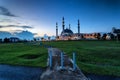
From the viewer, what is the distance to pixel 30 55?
4869cm

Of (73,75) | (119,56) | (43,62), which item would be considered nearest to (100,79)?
(73,75)

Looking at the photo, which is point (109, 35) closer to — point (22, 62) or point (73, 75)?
point (22, 62)

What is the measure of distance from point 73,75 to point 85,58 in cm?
2158

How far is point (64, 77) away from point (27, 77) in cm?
846

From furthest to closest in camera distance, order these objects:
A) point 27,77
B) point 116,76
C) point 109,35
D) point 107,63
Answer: point 109,35
point 107,63
point 116,76
point 27,77

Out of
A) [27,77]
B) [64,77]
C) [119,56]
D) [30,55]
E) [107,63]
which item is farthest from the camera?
[30,55]

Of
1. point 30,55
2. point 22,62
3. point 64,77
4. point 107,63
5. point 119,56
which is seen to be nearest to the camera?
point 64,77

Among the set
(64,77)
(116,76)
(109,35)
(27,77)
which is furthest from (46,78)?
(109,35)

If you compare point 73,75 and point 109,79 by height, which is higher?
point 73,75

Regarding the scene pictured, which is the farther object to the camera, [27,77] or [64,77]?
[27,77]

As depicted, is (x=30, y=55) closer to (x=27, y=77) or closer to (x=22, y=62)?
(x=22, y=62)

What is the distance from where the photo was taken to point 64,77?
2005 cm

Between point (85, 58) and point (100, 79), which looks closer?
point (100, 79)

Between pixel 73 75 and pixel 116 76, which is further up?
pixel 73 75
